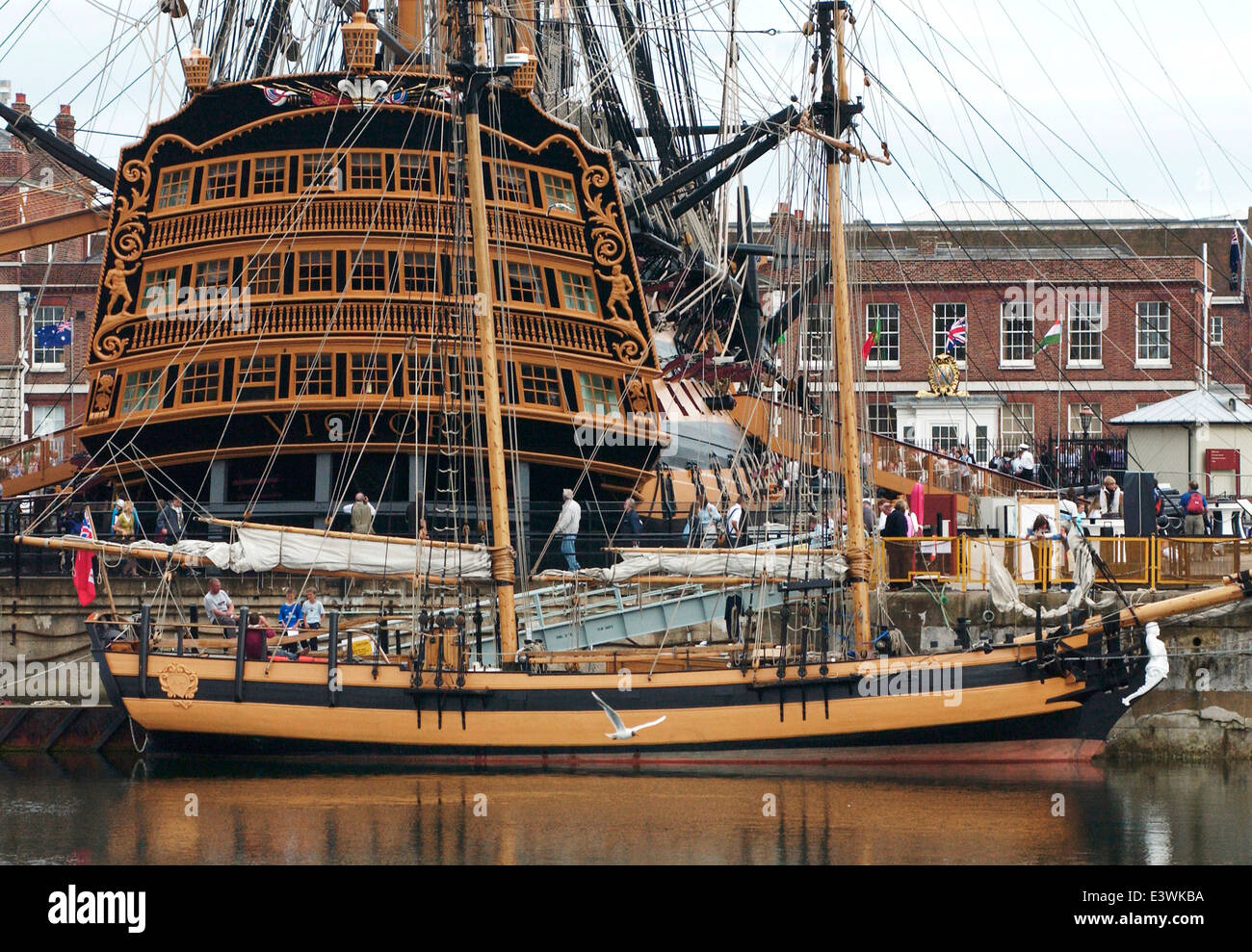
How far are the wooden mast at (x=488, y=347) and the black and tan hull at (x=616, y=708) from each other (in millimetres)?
1419

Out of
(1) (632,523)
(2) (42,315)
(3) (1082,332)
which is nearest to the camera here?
(1) (632,523)

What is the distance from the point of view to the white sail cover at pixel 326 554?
110 ft

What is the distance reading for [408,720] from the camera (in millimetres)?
31406

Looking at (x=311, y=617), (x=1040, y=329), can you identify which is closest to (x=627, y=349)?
(x=311, y=617)

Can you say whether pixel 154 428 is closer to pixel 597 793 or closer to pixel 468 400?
pixel 468 400

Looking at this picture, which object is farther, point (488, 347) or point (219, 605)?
point (219, 605)

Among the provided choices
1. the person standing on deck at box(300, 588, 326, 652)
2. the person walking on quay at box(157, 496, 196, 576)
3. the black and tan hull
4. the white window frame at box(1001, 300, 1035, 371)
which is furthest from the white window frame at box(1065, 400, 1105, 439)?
the person standing on deck at box(300, 588, 326, 652)

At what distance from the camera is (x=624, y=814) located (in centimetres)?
2609

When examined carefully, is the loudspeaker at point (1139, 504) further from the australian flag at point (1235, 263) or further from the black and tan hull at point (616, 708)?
the australian flag at point (1235, 263)

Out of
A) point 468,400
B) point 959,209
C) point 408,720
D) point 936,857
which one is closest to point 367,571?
point 408,720

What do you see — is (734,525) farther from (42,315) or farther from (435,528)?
(42,315)

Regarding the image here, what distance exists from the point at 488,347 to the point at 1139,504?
39.7ft

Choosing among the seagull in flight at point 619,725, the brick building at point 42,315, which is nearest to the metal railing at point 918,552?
the seagull in flight at point 619,725

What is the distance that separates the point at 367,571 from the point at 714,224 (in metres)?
19.9
